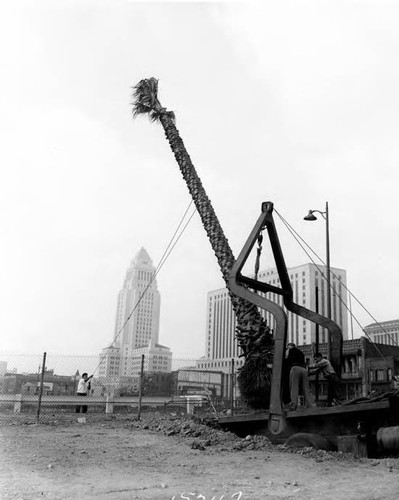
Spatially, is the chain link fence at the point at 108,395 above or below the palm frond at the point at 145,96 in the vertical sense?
below

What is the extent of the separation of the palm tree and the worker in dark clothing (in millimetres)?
2115

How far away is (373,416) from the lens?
26.6 feet

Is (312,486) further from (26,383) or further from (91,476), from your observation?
(26,383)

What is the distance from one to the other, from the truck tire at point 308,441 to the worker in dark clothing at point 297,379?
0.79 metres

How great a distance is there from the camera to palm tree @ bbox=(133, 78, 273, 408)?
475 inches

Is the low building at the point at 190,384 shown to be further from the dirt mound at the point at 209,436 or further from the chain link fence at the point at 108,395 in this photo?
the dirt mound at the point at 209,436

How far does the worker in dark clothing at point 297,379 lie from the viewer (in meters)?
9.59

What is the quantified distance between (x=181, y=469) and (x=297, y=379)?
3319mm

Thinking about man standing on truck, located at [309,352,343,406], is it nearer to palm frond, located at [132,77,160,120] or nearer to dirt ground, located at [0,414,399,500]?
dirt ground, located at [0,414,399,500]

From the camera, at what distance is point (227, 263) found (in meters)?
14.1

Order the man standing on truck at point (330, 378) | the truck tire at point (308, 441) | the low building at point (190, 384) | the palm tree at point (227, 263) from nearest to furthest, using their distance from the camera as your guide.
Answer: the truck tire at point (308, 441) → the man standing on truck at point (330, 378) → the palm tree at point (227, 263) → the low building at point (190, 384)

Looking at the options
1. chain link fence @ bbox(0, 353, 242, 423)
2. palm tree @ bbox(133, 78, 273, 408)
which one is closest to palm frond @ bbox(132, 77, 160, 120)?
palm tree @ bbox(133, 78, 273, 408)

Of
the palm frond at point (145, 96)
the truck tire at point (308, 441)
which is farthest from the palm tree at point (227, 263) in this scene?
the truck tire at point (308, 441)

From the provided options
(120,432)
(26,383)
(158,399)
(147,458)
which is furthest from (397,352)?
(147,458)
